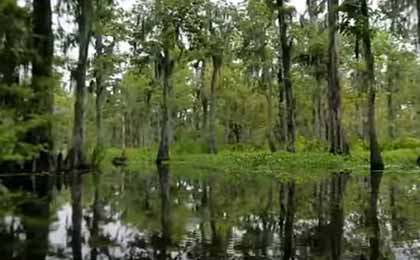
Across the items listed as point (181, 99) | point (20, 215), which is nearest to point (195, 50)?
point (181, 99)

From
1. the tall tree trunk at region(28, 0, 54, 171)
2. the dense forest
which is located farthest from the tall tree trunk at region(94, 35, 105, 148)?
the tall tree trunk at region(28, 0, 54, 171)

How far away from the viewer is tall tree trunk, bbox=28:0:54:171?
11.4 metres

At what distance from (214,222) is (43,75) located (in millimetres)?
4815

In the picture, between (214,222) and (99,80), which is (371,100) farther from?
(99,80)

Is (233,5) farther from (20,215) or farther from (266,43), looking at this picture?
(20,215)

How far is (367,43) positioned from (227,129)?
42080mm

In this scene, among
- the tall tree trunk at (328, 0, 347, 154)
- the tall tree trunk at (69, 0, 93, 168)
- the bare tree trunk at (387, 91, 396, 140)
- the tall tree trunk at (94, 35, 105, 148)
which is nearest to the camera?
the tall tree trunk at (69, 0, 93, 168)

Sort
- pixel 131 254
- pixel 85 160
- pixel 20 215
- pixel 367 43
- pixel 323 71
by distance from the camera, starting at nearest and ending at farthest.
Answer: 1. pixel 131 254
2. pixel 20 215
3. pixel 367 43
4. pixel 85 160
5. pixel 323 71

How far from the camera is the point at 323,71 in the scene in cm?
4409

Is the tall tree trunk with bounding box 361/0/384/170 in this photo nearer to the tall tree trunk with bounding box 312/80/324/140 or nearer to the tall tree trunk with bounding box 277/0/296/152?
the tall tree trunk with bounding box 277/0/296/152

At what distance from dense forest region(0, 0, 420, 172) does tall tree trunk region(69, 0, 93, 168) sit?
0.06 meters

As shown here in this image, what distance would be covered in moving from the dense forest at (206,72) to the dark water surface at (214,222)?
4.97 ft

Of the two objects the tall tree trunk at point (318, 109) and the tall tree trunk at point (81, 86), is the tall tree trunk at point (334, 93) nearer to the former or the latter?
the tall tree trunk at point (81, 86)

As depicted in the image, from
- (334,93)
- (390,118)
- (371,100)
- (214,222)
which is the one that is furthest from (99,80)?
(214,222)
